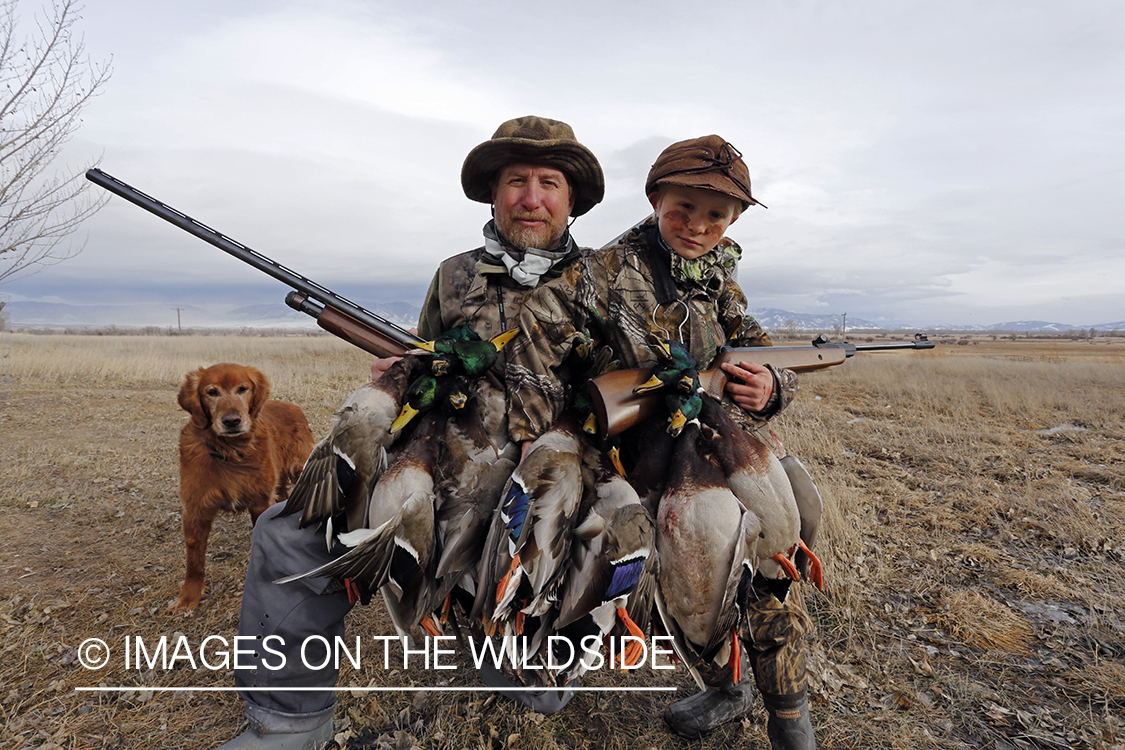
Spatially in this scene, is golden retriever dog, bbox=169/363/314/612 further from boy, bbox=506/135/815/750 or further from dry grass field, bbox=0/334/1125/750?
boy, bbox=506/135/815/750

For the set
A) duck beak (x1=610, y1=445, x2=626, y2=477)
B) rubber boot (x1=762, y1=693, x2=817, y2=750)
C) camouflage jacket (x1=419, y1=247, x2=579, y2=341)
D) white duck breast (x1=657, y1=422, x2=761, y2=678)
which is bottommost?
rubber boot (x1=762, y1=693, x2=817, y2=750)

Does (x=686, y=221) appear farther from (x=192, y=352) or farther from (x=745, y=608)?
(x=192, y=352)

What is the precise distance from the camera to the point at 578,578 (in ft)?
7.15

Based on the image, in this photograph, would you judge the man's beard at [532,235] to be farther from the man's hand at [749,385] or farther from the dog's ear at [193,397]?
the dog's ear at [193,397]

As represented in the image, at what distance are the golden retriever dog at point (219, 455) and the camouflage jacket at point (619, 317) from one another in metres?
2.44

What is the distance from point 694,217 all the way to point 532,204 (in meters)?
1.04

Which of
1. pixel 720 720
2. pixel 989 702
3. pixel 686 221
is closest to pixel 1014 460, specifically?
pixel 989 702

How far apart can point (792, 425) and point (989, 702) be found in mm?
8301

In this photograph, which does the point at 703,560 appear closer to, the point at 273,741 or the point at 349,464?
the point at 349,464

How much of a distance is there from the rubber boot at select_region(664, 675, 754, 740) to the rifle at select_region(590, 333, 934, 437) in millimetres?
1892

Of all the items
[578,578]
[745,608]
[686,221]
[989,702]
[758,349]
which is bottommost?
[989,702]

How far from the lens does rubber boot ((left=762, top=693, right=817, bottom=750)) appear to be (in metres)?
2.57

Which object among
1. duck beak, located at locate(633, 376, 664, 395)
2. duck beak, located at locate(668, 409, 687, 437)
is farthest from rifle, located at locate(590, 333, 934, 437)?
duck beak, located at locate(668, 409, 687, 437)

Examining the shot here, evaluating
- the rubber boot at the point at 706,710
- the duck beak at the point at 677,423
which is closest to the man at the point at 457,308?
the duck beak at the point at 677,423
